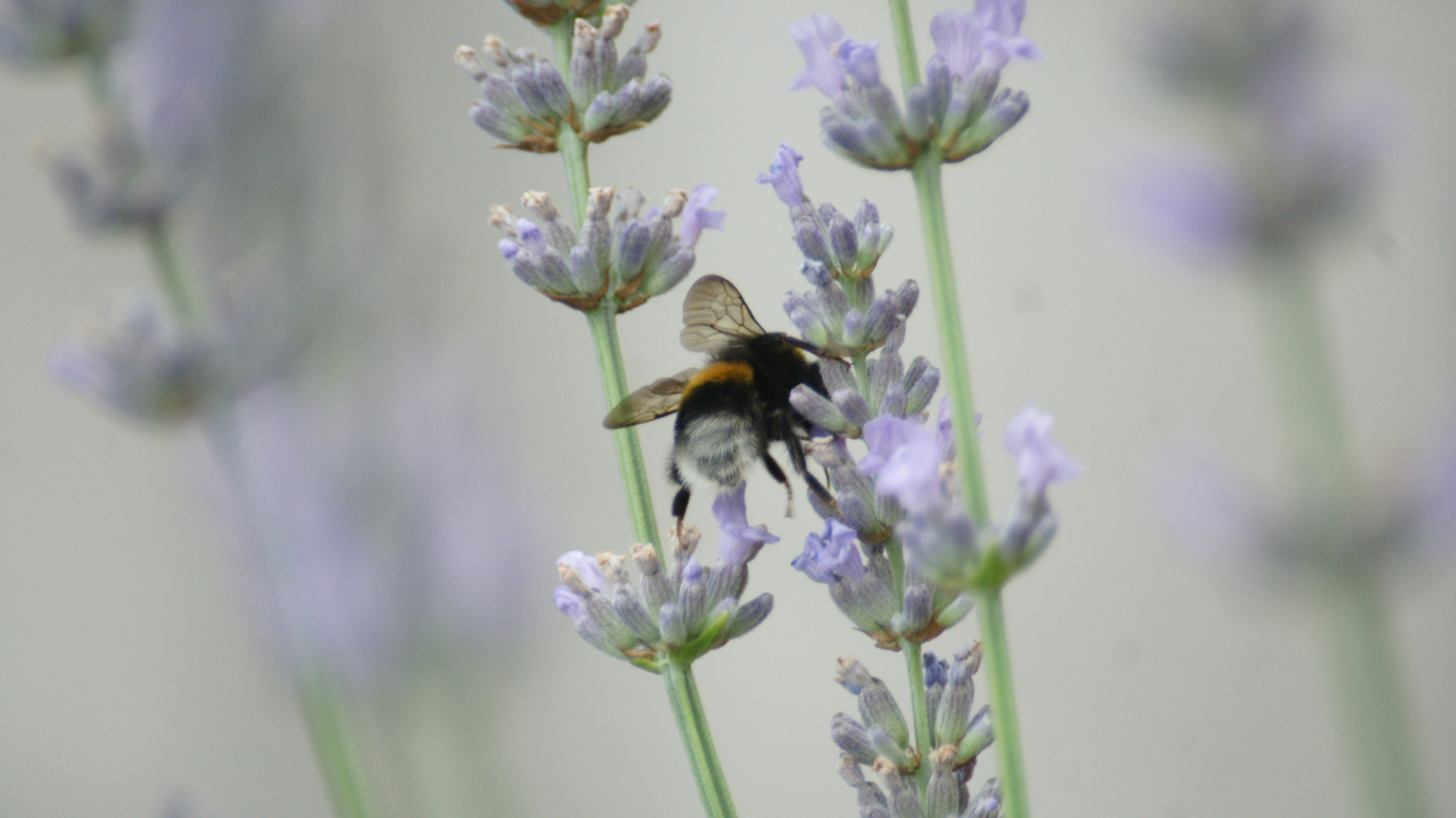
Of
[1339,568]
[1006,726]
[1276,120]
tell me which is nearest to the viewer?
[1006,726]

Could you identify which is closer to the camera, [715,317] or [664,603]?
[664,603]

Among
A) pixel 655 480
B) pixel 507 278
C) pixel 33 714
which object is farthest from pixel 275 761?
pixel 507 278

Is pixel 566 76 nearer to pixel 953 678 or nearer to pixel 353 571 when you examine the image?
pixel 953 678

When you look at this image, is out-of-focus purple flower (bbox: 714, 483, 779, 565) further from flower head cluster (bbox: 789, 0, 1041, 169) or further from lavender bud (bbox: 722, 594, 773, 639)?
flower head cluster (bbox: 789, 0, 1041, 169)

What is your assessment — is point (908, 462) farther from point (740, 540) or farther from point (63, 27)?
point (63, 27)

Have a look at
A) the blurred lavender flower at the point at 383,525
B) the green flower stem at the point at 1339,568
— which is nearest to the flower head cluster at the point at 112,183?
the blurred lavender flower at the point at 383,525

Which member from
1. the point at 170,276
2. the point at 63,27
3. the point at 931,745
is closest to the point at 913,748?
the point at 931,745

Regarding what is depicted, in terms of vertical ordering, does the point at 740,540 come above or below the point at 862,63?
below
